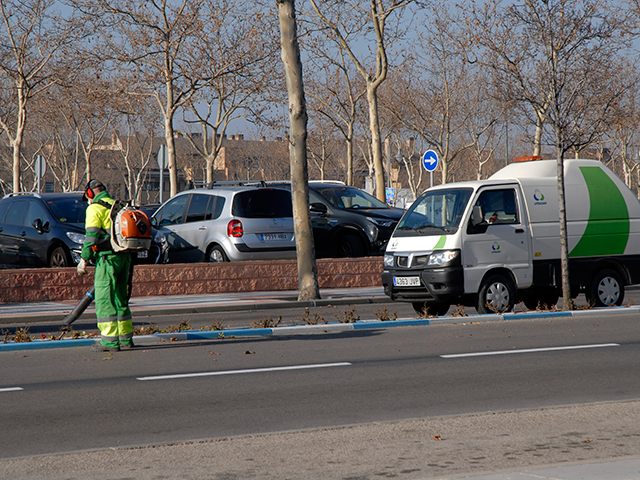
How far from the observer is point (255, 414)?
6762 mm

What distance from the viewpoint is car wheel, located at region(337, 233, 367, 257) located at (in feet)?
63.8

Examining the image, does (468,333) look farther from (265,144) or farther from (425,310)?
(265,144)

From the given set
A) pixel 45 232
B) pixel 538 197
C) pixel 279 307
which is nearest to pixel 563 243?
pixel 538 197

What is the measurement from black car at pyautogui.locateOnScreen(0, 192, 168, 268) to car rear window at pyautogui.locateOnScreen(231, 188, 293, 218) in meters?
1.86

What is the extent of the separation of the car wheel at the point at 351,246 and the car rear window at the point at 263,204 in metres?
1.78

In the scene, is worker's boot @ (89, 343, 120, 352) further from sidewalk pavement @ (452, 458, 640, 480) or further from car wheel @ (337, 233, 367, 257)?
car wheel @ (337, 233, 367, 257)

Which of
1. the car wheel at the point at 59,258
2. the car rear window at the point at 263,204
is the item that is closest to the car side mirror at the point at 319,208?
the car rear window at the point at 263,204

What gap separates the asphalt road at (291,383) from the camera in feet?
21.2

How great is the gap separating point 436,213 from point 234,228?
5.50 metres

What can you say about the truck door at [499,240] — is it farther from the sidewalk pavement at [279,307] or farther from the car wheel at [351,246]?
the car wheel at [351,246]

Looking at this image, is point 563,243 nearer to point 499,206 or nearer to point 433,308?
point 499,206

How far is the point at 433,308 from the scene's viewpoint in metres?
14.0

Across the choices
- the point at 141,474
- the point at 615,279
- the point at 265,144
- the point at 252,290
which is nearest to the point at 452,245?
the point at 615,279

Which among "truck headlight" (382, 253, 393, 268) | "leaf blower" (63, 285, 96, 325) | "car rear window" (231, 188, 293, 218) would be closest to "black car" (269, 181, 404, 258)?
"car rear window" (231, 188, 293, 218)
